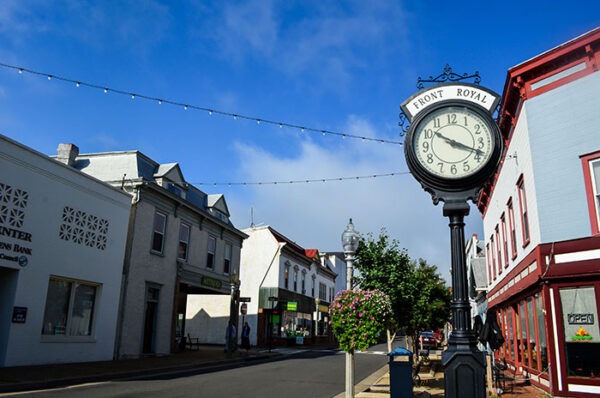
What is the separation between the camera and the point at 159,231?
2206 centimetres

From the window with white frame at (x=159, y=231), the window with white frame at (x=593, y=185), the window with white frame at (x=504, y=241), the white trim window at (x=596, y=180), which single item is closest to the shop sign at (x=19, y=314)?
the window with white frame at (x=159, y=231)

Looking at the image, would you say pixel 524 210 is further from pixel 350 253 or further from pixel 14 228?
pixel 14 228

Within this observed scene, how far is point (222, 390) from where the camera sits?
39.2 ft

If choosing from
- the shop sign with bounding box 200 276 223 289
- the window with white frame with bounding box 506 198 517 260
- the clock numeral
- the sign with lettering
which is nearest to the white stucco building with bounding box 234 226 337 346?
the shop sign with bounding box 200 276 223 289

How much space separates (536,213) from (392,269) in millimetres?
5047

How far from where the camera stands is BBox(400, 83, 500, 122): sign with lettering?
4.95 metres

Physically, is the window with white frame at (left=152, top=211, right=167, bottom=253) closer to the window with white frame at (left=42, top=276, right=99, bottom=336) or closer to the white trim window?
the window with white frame at (left=42, top=276, right=99, bottom=336)

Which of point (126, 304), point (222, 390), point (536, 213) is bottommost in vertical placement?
point (222, 390)

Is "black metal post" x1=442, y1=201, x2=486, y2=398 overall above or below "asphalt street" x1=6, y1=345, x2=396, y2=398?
above

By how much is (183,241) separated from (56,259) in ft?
27.8

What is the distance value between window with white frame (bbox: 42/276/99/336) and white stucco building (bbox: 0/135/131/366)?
3 centimetres

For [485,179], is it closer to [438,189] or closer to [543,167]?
[438,189]

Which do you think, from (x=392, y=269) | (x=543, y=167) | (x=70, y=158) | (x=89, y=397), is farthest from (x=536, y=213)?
(x=70, y=158)

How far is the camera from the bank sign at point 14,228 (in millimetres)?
13852
